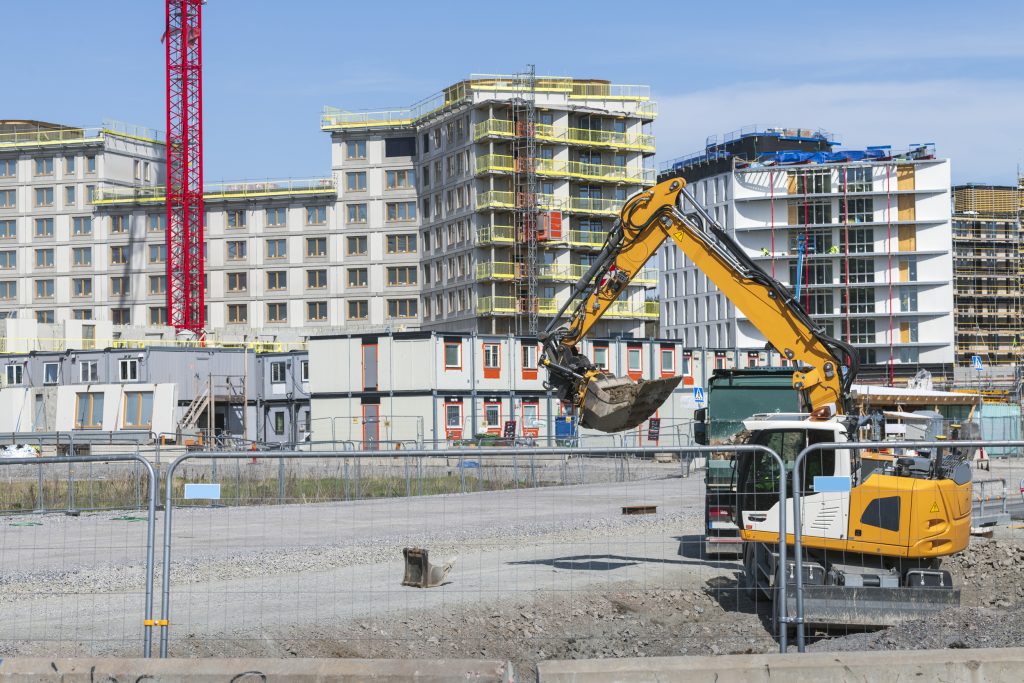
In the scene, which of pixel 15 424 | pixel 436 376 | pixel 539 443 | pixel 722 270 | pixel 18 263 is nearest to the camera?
pixel 722 270

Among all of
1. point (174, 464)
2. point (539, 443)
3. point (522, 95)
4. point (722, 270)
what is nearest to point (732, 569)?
point (722, 270)

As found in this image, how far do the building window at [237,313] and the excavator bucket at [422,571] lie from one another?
8568 centimetres

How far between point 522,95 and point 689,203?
218ft

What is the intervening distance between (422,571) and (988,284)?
112 metres

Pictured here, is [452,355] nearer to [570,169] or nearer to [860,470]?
[570,169]

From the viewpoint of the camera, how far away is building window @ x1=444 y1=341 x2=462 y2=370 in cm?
6406

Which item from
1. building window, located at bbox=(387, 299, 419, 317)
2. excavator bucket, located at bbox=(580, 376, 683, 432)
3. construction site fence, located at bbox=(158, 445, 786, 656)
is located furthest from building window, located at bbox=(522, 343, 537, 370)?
construction site fence, located at bbox=(158, 445, 786, 656)

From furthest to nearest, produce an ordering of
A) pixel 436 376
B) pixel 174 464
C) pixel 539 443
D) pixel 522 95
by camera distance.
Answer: pixel 522 95 < pixel 436 376 < pixel 539 443 < pixel 174 464

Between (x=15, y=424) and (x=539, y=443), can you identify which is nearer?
(x=539, y=443)

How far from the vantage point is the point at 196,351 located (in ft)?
249

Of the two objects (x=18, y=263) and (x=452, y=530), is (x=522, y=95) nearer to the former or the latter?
(x=18, y=263)

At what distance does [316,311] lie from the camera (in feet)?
328

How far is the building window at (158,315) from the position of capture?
10281 centimetres

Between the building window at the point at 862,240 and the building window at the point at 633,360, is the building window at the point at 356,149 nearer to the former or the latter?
the building window at the point at 633,360
